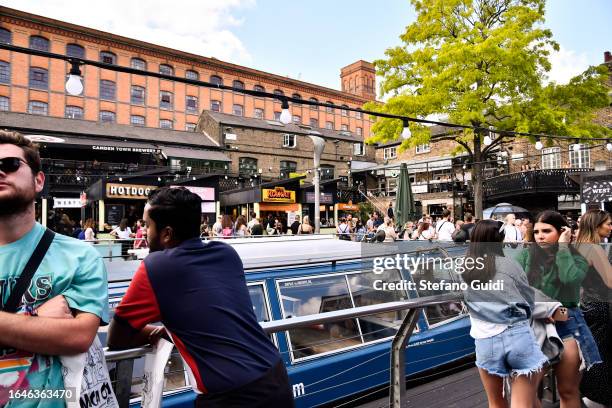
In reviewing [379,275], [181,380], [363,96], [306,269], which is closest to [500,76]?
[379,275]

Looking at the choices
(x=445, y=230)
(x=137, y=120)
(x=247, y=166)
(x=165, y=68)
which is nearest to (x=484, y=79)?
(x=445, y=230)

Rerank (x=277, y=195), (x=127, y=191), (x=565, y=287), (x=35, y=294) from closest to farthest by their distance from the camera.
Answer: (x=35, y=294), (x=565, y=287), (x=127, y=191), (x=277, y=195)

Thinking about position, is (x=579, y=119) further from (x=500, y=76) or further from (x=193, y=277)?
(x=193, y=277)

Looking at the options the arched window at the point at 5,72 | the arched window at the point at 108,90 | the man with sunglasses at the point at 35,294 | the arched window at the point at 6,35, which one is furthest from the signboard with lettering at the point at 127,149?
the man with sunglasses at the point at 35,294

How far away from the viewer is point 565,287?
116 inches

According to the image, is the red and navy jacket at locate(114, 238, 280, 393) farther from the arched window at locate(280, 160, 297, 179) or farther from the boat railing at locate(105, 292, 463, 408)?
the arched window at locate(280, 160, 297, 179)

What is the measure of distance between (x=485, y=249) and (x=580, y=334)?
3.29 feet

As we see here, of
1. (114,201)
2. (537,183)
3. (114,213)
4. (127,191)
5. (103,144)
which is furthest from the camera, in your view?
(103,144)

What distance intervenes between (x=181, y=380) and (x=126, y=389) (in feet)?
5.68

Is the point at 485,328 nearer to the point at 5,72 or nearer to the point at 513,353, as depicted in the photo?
the point at 513,353

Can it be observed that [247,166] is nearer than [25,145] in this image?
No

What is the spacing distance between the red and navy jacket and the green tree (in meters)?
13.2

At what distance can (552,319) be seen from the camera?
279 cm

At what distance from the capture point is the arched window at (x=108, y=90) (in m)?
37.4
